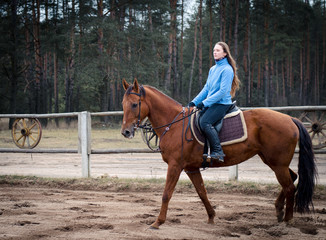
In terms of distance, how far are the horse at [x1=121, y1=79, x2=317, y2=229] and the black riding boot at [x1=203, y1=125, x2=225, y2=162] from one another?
198 millimetres

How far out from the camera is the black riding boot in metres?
4.65

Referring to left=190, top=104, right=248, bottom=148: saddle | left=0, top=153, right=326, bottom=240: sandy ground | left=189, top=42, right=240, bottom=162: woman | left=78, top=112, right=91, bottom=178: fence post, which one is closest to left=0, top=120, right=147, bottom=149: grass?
left=0, top=153, right=326, bottom=240: sandy ground

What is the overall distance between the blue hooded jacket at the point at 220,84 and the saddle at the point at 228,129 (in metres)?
0.29

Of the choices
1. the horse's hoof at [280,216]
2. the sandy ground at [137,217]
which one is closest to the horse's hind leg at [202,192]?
the sandy ground at [137,217]

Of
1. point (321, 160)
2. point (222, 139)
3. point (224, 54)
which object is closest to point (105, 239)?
point (222, 139)

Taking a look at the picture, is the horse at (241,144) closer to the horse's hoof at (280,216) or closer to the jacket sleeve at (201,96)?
the horse's hoof at (280,216)

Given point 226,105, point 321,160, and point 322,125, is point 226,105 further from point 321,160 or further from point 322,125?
point 321,160

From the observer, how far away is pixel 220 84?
4789mm

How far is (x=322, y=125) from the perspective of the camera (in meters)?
8.41

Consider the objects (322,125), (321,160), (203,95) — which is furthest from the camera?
(321,160)

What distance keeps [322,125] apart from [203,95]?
479 cm

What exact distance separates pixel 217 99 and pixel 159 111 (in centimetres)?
92

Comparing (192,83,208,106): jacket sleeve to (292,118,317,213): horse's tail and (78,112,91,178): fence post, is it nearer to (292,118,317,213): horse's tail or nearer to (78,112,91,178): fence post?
(292,118,317,213): horse's tail

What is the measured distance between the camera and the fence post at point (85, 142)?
8328 mm
